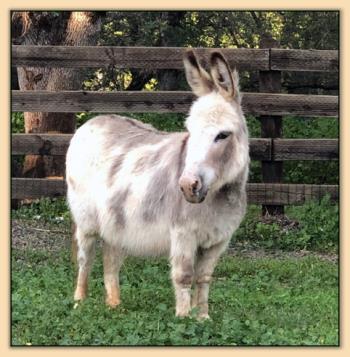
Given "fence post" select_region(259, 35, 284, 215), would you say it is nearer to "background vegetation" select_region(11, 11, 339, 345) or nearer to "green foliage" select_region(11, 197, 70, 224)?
"background vegetation" select_region(11, 11, 339, 345)

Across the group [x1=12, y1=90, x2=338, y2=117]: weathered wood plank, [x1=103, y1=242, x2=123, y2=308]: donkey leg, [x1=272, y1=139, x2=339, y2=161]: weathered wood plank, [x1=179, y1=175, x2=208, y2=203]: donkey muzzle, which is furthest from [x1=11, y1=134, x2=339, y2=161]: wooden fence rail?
[x1=179, y1=175, x2=208, y2=203]: donkey muzzle

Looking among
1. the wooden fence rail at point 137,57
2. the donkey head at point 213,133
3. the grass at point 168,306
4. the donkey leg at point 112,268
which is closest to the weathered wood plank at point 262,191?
the grass at point 168,306

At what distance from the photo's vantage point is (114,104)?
9.44 m

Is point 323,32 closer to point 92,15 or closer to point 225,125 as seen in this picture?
point 92,15

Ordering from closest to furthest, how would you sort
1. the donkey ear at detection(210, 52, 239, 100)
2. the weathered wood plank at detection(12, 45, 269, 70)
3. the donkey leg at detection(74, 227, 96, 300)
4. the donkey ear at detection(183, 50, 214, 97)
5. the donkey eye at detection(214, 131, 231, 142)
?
the donkey eye at detection(214, 131, 231, 142), the donkey ear at detection(210, 52, 239, 100), the donkey ear at detection(183, 50, 214, 97), the donkey leg at detection(74, 227, 96, 300), the weathered wood plank at detection(12, 45, 269, 70)

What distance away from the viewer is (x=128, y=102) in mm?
9430

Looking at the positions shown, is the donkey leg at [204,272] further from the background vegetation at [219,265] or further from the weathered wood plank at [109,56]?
the weathered wood plank at [109,56]

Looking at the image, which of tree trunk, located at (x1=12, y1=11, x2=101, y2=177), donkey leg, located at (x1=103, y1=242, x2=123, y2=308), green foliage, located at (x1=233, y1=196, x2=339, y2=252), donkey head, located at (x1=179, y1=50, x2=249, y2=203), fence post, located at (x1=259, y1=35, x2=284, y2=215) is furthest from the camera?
tree trunk, located at (x1=12, y1=11, x2=101, y2=177)

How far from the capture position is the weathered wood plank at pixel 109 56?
934 centimetres

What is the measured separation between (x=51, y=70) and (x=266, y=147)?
2.86 m

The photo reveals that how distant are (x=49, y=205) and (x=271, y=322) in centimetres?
424

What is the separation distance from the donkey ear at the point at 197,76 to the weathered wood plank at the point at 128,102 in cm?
365

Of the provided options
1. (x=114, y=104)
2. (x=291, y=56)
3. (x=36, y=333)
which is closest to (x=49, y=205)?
(x=114, y=104)

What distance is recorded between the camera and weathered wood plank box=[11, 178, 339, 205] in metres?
9.42
